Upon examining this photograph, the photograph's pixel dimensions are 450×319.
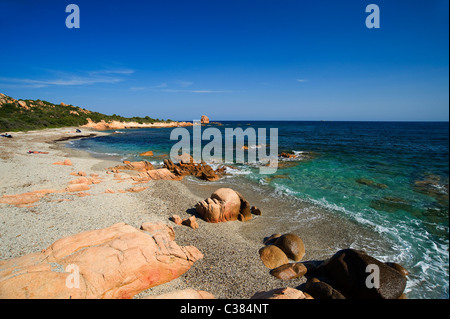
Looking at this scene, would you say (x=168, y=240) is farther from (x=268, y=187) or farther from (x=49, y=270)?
(x=268, y=187)

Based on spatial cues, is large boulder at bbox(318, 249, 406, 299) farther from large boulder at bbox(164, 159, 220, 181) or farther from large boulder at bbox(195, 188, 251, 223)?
large boulder at bbox(164, 159, 220, 181)

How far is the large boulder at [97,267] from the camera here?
405 centimetres

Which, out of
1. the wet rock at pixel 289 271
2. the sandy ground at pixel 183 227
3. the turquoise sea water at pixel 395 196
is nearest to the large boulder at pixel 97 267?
the sandy ground at pixel 183 227

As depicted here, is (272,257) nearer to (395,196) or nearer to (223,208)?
(223,208)

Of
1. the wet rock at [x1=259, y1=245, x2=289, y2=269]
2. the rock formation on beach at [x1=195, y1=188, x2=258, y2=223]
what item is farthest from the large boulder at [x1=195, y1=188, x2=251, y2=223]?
the wet rock at [x1=259, y1=245, x2=289, y2=269]

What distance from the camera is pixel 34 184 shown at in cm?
1195

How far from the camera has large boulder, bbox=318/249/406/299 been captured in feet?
16.7

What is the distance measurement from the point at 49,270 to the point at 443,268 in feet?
41.9

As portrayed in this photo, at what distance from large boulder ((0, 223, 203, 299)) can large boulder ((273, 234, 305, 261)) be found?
11.6ft

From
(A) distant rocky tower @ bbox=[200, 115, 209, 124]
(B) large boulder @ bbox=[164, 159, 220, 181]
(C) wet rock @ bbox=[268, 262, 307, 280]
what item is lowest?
(C) wet rock @ bbox=[268, 262, 307, 280]

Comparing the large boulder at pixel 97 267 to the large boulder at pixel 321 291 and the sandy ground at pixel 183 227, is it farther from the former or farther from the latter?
the large boulder at pixel 321 291

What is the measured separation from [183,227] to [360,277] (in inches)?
261

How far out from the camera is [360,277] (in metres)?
5.33

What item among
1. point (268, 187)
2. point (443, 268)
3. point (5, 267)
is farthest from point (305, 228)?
point (5, 267)
